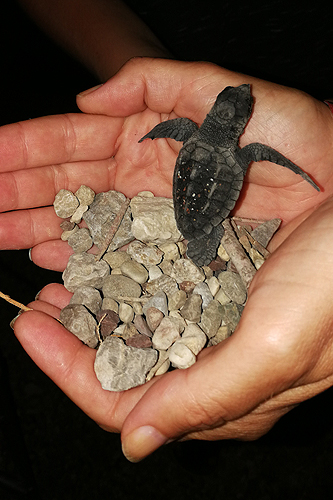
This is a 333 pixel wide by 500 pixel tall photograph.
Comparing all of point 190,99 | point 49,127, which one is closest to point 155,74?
point 190,99

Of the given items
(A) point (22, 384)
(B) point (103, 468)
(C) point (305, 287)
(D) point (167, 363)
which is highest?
(C) point (305, 287)

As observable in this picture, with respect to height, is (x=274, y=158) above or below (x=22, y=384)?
above

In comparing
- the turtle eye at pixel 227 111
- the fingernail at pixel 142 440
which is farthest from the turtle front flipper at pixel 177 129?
the fingernail at pixel 142 440

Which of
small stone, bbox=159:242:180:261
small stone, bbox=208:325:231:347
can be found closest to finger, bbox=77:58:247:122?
small stone, bbox=159:242:180:261

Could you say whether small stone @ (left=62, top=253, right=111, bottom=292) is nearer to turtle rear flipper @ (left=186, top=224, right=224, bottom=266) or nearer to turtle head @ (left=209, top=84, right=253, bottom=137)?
turtle rear flipper @ (left=186, top=224, right=224, bottom=266)

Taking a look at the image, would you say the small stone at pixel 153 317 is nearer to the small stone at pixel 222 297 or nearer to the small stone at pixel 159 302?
the small stone at pixel 159 302

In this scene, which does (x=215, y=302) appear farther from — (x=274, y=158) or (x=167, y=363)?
(x=274, y=158)

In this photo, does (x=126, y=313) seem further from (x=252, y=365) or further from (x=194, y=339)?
(x=252, y=365)
